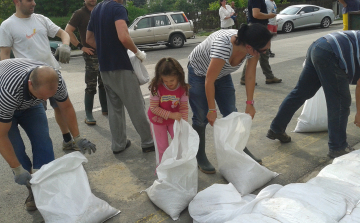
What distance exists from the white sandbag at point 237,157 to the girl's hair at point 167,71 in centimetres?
46

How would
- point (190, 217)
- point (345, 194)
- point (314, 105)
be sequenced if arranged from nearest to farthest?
point (345, 194), point (190, 217), point (314, 105)

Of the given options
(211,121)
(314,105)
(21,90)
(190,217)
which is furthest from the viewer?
(314,105)

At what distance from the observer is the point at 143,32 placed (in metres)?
14.2

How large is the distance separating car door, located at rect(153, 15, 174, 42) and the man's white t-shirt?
1097 cm

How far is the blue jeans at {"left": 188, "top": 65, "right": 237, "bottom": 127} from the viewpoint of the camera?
3055 millimetres

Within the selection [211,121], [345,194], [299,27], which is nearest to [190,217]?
[211,121]

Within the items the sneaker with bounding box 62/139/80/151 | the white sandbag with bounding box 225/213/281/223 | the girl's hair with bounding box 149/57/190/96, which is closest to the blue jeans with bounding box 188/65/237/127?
the girl's hair with bounding box 149/57/190/96

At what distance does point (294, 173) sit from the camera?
3.13 meters

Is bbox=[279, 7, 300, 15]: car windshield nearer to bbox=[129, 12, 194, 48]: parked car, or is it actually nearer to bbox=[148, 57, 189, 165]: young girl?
bbox=[129, 12, 194, 48]: parked car

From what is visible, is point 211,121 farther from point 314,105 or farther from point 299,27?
point 299,27

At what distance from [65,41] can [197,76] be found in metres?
1.44

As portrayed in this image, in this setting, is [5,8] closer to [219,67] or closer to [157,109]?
[157,109]

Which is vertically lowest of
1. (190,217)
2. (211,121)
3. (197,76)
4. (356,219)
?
(190,217)

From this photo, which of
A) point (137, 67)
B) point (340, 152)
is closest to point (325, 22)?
point (340, 152)
